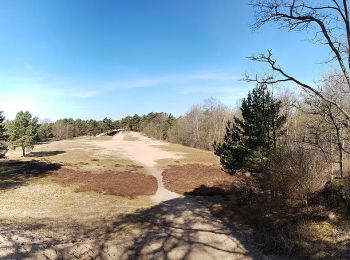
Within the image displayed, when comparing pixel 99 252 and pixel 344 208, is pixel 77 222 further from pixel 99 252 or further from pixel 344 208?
pixel 344 208

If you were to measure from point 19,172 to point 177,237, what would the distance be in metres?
30.1

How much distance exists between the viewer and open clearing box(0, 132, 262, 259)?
1322 centimetres

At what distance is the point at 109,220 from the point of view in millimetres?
19078

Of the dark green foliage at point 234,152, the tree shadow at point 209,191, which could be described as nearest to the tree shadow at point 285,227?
the dark green foliage at point 234,152

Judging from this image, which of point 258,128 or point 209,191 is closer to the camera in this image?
point 258,128

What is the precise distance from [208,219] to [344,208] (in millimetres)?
7038

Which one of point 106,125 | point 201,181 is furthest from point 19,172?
point 106,125

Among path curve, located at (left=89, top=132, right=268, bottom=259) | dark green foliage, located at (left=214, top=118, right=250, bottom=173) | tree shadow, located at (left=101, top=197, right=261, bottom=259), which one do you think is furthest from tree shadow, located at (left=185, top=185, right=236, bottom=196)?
tree shadow, located at (left=101, top=197, right=261, bottom=259)

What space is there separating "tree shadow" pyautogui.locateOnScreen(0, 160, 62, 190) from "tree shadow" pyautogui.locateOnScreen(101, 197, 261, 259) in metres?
17.7

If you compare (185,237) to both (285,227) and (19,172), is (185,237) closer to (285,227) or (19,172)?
(285,227)

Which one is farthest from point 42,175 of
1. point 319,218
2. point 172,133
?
point 172,133

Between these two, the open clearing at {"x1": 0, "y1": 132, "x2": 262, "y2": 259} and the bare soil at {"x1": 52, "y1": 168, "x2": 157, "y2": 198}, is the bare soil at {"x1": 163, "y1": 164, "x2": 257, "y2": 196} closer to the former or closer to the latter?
the open clearing at {"x1": 0, "y1": 132, "x2": 262, "y2": 259}

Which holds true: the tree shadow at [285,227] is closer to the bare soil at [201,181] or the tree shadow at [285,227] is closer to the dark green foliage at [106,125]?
the bare soil at [201,181]

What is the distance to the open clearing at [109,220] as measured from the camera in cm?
1322
